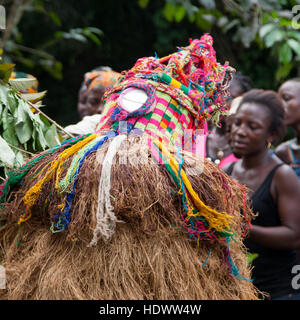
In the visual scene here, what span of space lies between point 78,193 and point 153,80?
477mm

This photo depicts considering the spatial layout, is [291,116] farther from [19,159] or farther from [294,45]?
[19,159]

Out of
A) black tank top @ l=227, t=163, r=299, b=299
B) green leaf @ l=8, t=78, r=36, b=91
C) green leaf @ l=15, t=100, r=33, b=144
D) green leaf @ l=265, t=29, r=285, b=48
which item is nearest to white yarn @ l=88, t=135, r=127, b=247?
green leaf @ l=15, t=100, r=33, b=144

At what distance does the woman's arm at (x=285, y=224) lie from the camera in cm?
231

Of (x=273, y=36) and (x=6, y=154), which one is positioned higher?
(x=273, y=36)

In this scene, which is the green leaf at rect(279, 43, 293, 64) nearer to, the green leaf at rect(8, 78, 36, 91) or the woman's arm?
the woman's arm

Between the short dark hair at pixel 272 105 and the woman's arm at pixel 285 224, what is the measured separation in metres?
0.32

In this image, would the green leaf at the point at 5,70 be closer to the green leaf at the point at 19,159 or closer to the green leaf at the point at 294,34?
the green leaf at the point at 19,159

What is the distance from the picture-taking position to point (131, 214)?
4.26 ft

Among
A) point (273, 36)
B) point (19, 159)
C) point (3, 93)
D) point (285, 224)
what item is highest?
point (273, 36)

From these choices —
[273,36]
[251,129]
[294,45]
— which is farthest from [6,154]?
[294,45]

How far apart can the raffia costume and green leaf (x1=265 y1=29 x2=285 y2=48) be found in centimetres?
244

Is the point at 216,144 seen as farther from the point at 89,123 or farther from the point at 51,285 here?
the point at 51,285

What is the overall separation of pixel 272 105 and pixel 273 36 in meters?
1.41
